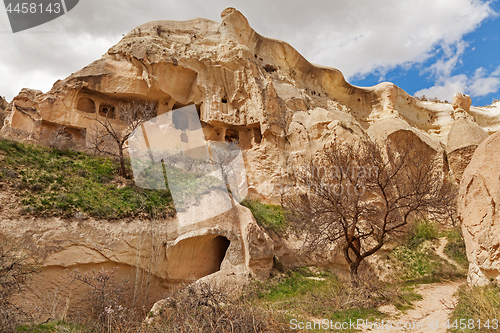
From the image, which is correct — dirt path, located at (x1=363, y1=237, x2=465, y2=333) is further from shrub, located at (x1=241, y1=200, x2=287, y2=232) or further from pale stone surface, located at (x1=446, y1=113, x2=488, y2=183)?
pale stone surface, located at (x1=446, y1=113, x2=488, y2=183)

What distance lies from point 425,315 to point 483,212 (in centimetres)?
318

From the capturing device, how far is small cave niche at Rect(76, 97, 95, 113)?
21.4 m

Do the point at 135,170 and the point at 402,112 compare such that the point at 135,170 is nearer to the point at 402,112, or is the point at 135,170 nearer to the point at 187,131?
the point at 187,131

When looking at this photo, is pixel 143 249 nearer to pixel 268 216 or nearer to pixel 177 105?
pixel 268 216

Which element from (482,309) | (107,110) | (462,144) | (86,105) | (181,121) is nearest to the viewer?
(482,309)

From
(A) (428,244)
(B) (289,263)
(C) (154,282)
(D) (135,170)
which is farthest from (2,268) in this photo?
(A) (428,244)

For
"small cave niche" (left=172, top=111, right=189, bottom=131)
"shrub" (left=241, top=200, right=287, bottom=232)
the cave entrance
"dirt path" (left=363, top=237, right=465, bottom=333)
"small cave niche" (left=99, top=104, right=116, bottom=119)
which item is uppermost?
A: "small cave niche" (left=99, top=104, right=116, bottom=119)

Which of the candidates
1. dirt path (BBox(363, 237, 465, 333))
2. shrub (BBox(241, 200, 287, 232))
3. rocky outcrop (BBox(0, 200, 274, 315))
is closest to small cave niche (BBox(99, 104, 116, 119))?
shrub (BBox(241, 200, 287, 232))

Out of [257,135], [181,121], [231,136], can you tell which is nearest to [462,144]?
[257,135]

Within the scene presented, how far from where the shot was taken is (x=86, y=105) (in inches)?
850

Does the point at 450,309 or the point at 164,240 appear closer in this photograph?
the point at 450,309

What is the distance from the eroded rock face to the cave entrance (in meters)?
8.35

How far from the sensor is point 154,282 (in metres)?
11.0

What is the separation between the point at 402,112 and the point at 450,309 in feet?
77.2
